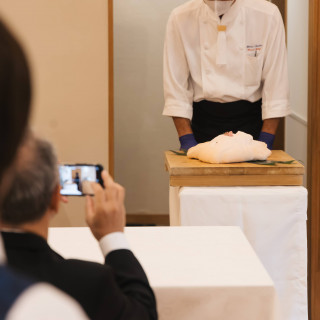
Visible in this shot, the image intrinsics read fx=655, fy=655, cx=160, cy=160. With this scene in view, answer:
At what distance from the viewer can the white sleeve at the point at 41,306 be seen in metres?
0.41

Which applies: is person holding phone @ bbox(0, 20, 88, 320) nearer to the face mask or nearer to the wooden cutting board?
the wooden cutting board

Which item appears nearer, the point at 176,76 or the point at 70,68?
the point at 176,76

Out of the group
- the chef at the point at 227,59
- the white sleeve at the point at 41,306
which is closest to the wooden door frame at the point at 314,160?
the chef at the point at 227,59

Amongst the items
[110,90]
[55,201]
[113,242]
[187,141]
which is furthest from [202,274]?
[110,90]

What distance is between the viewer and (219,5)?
8.64 ft

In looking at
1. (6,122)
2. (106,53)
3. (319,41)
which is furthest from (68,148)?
(6,122)

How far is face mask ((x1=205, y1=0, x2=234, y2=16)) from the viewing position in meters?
2.63

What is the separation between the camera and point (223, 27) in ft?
8.73

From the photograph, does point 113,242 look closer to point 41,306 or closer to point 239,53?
point 41,306

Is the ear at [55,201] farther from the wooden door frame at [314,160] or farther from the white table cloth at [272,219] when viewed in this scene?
the wooden door frame at [314,160]

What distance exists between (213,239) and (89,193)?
1.86ft

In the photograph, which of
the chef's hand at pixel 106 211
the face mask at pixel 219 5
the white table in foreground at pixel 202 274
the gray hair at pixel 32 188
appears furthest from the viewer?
the face mask at pixel 219 5

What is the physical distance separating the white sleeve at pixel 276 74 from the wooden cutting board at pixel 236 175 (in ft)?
1.69

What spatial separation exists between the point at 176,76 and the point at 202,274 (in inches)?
60.2
